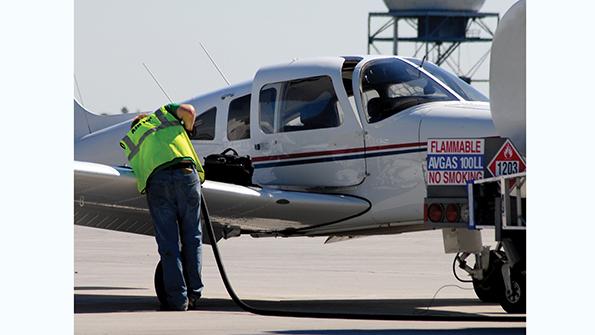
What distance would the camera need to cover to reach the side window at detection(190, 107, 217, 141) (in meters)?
14.1

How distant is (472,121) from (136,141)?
2.88m

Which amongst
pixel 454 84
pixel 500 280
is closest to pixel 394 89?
pixel 454 84

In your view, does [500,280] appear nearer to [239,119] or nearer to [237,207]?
[237,207]

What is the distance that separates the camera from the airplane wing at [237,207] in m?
12.0

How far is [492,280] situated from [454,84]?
186cm

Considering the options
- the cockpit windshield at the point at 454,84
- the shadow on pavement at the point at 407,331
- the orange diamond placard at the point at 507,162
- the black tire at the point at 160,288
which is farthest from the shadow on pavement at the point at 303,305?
the shadow on pavement at the point at 407,331

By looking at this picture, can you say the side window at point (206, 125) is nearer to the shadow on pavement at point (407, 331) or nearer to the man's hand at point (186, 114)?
the man's hand at point (186, 114)

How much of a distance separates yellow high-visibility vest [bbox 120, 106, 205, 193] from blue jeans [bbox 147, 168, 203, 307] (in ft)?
0.28

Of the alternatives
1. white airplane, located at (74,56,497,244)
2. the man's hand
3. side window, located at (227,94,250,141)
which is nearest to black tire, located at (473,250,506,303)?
white airplane, located at (74,56,497,244)

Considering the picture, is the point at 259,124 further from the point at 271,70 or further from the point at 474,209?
the point at 474,209

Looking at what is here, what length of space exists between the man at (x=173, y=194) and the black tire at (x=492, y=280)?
280cm

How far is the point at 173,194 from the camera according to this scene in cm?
1117

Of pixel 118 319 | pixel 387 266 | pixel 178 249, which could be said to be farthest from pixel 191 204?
pixel 387 266

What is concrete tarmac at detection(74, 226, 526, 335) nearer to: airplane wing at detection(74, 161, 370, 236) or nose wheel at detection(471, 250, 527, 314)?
nose wheel at detection(471, 250, 527, 314)
